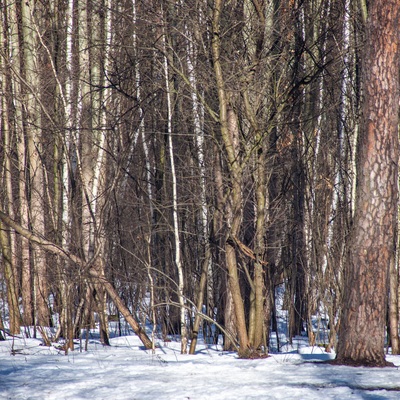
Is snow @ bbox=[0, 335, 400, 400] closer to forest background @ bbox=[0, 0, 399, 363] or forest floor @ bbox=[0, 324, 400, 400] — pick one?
forest floor @ bbox=[0, 324, 400, 400]

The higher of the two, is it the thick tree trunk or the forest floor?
the thick tree trunk

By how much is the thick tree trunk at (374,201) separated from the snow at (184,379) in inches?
15.9

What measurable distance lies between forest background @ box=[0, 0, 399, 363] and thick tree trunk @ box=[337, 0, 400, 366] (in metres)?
0.04

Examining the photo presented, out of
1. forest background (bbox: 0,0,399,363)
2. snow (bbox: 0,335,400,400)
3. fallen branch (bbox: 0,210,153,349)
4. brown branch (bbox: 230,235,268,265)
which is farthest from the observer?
fallen branch (bbox: 0,210,153,349)

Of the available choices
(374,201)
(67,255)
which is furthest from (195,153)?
(374,201)

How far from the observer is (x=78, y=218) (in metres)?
9.01

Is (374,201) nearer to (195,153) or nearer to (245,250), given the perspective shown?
(245,250)

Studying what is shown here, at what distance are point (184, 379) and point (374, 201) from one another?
8.78ft

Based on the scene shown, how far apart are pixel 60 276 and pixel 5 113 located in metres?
3.98

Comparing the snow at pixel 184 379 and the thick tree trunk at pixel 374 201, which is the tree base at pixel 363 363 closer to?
the thick tree trunk at pixel 374 201

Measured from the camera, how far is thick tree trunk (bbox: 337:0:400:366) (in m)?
6.51

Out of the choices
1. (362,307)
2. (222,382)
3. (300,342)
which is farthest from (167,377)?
(300,342)

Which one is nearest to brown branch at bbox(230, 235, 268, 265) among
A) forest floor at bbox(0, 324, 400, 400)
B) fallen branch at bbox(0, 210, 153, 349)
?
forest floor at bbox(0, 324, 400, 400)

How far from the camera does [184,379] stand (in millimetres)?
5777
